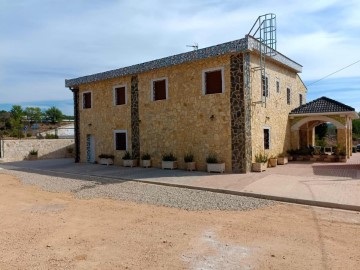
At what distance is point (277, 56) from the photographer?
16.0 meters

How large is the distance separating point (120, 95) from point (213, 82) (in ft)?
21.6

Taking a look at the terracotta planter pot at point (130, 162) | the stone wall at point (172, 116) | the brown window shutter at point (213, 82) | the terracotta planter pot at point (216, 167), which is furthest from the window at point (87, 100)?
the terracotta planter pot at point (216, 167)

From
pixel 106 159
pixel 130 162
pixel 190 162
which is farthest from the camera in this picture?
pixel 106 159

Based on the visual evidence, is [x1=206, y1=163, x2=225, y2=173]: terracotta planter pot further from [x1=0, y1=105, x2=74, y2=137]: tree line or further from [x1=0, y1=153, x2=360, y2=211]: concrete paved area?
[x1=0, y1=105, x2=74, y2=137]: tree line

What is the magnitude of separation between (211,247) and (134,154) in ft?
41.5

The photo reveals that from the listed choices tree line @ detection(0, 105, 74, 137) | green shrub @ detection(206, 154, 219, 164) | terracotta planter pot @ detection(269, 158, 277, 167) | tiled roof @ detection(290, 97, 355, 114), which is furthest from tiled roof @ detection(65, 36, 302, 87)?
tree line @ detection(0, 105, 74, 137)

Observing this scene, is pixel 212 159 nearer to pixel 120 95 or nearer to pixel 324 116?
pixel 120 95

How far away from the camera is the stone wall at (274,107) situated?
13883mm

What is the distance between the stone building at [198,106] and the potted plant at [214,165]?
0.27 metres

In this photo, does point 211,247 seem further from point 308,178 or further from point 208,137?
point 208,137

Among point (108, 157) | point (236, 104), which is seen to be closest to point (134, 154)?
point (108, 157)

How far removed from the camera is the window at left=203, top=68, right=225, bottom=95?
44.8 ft

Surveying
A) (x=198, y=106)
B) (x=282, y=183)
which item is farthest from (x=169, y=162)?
(x=282, y=183)

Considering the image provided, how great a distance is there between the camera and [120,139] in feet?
59.4
